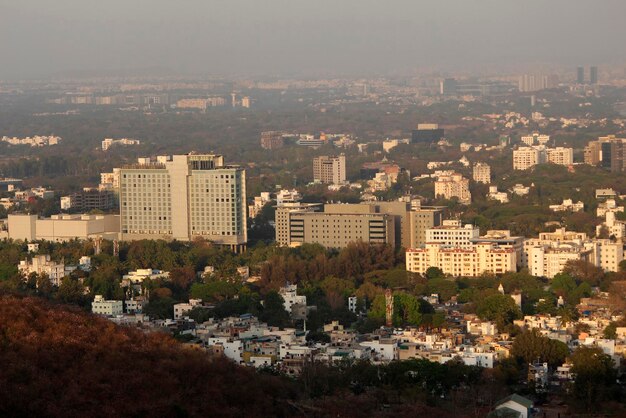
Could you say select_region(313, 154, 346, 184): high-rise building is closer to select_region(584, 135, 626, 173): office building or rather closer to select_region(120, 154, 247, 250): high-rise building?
select_region(584, 135, 626, 173): office building

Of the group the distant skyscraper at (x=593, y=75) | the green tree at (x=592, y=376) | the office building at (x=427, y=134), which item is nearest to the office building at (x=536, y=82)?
the distant skyscraper at (x=593, y=75)

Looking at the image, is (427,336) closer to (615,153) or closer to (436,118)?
(615,153)

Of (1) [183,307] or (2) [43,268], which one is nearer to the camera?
(1) [183,307]

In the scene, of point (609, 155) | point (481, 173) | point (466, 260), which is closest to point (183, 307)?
point (466, 260)

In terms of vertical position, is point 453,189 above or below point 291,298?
below

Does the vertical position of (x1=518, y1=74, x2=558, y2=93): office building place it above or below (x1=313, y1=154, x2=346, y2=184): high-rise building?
above

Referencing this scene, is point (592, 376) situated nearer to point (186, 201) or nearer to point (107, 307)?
point (107, 307)

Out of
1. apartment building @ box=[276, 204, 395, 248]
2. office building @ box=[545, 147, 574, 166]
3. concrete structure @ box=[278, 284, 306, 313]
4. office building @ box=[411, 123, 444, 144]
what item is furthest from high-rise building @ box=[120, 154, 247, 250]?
office building @ box=[411, 123, 444, 144]

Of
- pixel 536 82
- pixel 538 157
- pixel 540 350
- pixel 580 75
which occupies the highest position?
pixel 580 75
